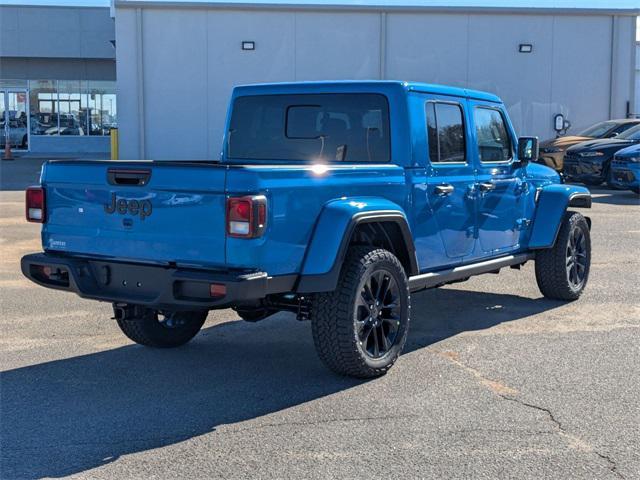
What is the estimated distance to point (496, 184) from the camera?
6715mm

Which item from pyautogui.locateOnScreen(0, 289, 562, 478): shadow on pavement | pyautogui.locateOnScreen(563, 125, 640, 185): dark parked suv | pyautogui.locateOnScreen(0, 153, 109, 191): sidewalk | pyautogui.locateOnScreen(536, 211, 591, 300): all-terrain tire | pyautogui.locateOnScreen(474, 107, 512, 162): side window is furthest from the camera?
pyautogui.locateOnScreen(0, 153, 109, 191): sidewalk

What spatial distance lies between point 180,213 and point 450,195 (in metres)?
2.28

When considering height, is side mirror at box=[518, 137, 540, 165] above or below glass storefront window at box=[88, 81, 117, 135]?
below

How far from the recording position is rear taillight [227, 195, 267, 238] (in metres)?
4.42

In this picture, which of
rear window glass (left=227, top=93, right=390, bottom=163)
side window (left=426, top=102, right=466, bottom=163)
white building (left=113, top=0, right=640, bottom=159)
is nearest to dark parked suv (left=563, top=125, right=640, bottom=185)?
white building (left=113, top=0, right=640, bottom=159)

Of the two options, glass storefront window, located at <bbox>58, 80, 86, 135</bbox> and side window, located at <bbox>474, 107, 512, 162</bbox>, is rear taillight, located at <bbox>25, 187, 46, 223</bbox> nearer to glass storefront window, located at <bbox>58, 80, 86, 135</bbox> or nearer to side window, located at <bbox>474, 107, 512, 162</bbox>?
side window, located at <bbox>474, 107, 512, 162</bbox>

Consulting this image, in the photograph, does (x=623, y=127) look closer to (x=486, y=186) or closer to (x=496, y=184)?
(x=496, y=184)

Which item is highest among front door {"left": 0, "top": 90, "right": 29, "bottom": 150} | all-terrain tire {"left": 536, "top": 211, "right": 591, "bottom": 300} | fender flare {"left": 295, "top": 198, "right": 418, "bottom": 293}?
front door {"left": 0, "top": 90, "right": 29, "bottom": 150}

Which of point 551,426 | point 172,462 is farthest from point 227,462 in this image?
point 551,426

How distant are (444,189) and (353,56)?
61.1 ft

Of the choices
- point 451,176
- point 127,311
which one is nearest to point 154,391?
point 127,311

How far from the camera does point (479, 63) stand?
24.1 meters

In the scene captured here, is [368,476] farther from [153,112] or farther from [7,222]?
[153,112]

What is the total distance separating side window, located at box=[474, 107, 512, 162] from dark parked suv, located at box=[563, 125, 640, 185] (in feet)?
39.3
